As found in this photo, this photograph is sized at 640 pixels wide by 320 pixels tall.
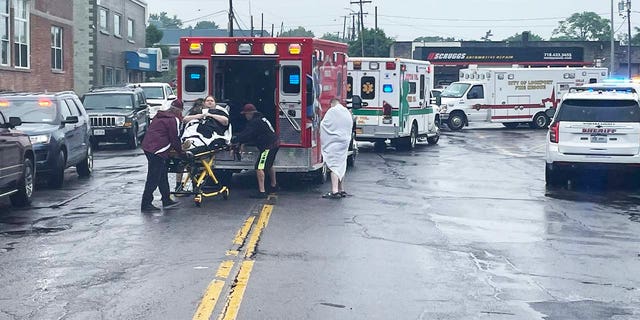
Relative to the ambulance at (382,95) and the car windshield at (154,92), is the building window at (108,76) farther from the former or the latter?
the ambulance at (382,95)

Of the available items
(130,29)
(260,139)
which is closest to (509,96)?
(130,29)

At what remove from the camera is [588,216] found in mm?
14844

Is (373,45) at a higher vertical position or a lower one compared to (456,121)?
higher

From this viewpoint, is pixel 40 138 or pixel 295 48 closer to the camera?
pixel 295 48

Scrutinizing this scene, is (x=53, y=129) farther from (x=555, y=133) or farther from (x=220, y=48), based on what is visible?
(x=555, y=133)

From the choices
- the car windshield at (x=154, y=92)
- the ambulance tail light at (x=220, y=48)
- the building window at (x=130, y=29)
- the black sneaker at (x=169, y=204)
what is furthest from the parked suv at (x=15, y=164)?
the building window at (x=130, y=29)

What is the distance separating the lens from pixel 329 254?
1078 cm

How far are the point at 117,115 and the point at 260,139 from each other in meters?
13.2

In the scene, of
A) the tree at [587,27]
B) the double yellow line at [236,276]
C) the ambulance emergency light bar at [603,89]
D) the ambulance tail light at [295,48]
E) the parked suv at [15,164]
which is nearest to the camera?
the double yellow line at [236,276]

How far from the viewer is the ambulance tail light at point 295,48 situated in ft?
55.1

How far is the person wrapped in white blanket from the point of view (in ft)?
49.4

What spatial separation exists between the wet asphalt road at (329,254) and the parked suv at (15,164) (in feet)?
1.17

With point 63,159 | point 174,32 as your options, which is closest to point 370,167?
point 63,159

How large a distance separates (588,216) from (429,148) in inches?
609
